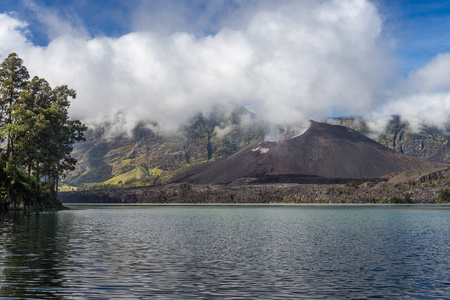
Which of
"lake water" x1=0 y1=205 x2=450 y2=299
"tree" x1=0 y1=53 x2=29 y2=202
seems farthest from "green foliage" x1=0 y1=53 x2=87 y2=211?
"lake water" x1=0 y1=205 x2=450 y2=299

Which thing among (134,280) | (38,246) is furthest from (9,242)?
(134,280)

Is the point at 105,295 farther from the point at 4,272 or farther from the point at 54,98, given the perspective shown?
the point at 54,98

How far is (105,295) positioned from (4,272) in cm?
1008

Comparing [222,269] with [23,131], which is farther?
[23,131]

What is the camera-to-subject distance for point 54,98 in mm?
144250

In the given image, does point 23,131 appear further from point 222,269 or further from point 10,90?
point 222,269

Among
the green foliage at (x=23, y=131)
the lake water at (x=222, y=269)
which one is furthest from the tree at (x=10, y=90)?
the lake water at (x=222, y=269)

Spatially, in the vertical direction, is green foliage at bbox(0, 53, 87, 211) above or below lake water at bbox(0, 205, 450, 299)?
above

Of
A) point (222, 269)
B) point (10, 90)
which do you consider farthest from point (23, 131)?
point (222, 269)

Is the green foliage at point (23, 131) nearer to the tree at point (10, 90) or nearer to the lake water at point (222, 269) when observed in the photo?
the tree at point (10, 90)

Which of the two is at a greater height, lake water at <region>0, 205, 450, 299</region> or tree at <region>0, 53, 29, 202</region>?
tree at <region>0, 53, 29, 202</region>

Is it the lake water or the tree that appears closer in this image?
the lake water

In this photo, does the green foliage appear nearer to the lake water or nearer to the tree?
the tree

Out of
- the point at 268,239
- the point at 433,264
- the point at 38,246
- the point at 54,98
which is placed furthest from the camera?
the point at 54,98
